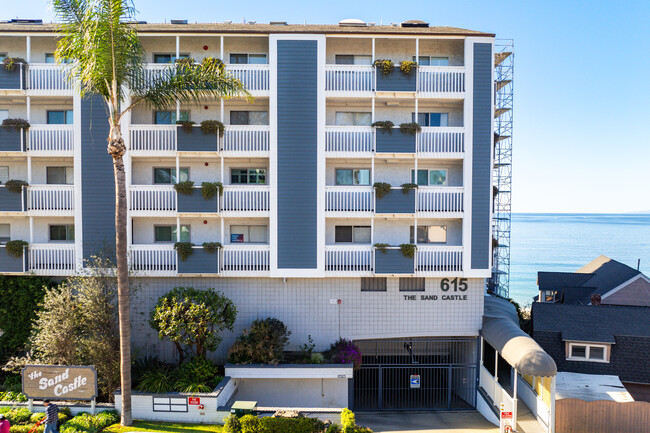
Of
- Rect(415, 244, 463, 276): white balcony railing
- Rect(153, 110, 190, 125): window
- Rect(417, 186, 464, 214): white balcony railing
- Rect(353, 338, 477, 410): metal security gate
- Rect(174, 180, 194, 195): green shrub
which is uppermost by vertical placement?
Rect(153, 110, 190, 125): window

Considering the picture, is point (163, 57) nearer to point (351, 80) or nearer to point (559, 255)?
point (351, 80)

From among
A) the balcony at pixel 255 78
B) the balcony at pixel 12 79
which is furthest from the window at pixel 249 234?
the balcony at pixel 12 79

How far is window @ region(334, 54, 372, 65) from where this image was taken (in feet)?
66.9

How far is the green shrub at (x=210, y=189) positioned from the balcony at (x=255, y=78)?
4.79 m

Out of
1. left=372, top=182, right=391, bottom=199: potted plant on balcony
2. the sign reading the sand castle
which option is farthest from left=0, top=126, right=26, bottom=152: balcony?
left=372, top=182, right=391, bottom=199: potted plant on balcony

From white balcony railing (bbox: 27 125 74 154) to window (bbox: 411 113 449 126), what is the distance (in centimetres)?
1738

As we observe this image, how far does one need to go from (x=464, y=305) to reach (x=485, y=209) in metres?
5.00

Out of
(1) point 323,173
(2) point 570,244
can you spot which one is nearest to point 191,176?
→ (1) point 323,173

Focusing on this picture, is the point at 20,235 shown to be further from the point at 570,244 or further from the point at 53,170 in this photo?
the point at 570,244

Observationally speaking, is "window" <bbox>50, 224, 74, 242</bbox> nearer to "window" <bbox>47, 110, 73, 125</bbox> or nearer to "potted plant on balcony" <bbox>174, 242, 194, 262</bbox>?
"window" <bbox>47, 110, 73, 125</bbox>

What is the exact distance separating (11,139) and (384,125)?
17.8 m

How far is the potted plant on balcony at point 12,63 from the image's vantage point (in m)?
18.3

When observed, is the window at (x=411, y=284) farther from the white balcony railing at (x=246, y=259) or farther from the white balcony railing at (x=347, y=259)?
the white balcony railing at (x=246, y=259)

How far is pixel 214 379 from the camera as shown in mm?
16969
